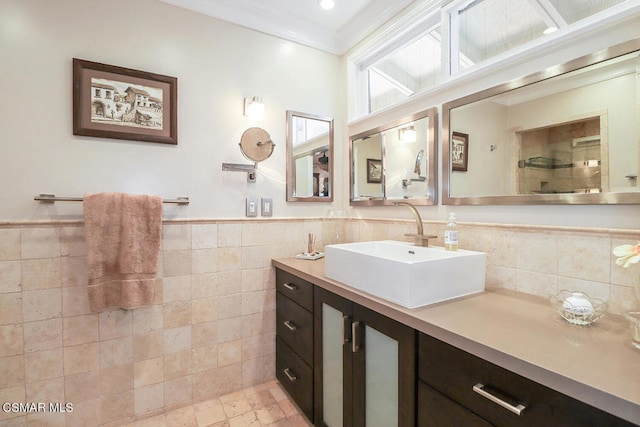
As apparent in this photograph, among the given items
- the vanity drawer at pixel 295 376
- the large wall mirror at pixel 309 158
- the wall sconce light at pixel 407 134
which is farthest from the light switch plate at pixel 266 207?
the wall sconce light at pixel 407 134

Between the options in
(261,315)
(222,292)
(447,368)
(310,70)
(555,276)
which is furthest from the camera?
(310,70)

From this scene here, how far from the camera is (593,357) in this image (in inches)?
28.9

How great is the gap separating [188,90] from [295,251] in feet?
4.14

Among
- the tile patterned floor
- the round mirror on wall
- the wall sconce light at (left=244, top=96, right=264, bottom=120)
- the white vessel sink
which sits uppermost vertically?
the wall sconce light at (left=244, top=96, right=264, bottom=120)

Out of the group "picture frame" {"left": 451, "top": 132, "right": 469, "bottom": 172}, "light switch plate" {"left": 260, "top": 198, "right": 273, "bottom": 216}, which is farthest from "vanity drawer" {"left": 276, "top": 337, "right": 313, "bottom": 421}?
"picture frame" {"left": 451, "top": 132, "right": 469, "bottom": 172}

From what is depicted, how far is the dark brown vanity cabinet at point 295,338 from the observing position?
1.68 metres

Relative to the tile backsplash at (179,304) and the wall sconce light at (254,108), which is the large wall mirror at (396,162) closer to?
the tile backsplash at (179,304)

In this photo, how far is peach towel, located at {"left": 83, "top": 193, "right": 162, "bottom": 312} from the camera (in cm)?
152

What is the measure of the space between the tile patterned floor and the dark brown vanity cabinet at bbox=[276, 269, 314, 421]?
0.26 ft

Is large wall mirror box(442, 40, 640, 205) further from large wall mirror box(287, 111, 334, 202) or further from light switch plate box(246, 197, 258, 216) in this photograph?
light switch plate box(246, 197, 258, 216)

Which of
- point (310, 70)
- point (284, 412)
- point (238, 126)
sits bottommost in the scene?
point (284, 412)

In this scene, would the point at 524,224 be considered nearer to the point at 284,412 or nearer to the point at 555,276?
the point at 555,276

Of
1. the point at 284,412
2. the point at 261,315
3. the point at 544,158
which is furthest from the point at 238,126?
the point at 284,412

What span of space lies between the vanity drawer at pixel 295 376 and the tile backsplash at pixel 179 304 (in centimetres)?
11
